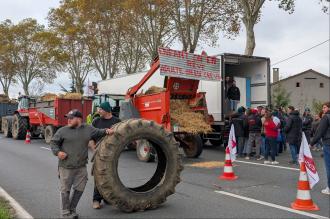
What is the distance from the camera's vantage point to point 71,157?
20.3ft

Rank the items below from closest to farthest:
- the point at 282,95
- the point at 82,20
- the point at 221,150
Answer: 1. the point at 221,150
2. the point at 82,20
3. the point at 282,95

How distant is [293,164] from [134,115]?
497cm

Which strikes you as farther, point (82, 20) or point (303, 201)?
point (82, 20)

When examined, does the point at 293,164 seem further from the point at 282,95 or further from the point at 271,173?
the point at 282,95

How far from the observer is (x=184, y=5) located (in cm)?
2633

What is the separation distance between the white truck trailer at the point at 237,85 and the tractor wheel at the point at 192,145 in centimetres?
186

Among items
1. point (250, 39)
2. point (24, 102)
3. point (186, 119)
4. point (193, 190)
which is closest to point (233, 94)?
point (186, 119)

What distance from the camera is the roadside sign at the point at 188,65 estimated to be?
496 inches

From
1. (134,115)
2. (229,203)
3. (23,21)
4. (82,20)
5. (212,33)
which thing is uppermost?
(23,21)

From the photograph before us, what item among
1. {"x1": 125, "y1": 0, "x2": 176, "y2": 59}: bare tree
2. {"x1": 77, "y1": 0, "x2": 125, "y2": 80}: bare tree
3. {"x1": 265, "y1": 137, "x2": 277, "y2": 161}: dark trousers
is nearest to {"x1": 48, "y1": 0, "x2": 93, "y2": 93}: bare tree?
{"x1": 77, "y1": 0, "x2": 125, "y2": 80}: bare tree

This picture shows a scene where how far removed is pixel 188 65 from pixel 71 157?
756cm

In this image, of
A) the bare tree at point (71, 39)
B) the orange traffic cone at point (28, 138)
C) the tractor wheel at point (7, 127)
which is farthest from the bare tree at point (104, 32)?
the orange traffic cone at point (28, 138)

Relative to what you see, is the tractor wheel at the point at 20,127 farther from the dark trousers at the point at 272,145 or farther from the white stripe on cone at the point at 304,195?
the white stripe on cone at the point at 304,195

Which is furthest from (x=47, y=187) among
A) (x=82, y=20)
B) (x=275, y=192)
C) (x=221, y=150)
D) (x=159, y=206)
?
(x=82, y=20)
